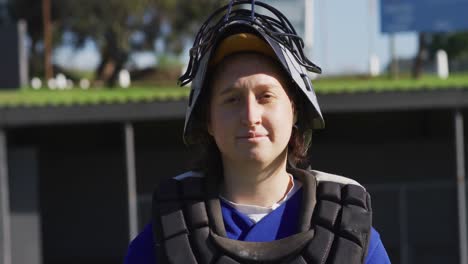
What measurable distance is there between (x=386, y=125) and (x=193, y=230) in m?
10.3

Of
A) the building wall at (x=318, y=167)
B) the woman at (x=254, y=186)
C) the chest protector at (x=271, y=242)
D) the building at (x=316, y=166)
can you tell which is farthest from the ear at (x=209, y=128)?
the building wall at (x=318, y=167)

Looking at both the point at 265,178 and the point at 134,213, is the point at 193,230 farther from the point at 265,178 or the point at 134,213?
the point at 134,213

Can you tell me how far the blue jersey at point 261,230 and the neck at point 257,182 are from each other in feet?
0.10

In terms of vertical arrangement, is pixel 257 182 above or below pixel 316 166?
above

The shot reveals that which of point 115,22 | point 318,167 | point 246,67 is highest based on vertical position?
point 115,22

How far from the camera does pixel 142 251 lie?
7.06 ft

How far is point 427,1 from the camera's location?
1271cm

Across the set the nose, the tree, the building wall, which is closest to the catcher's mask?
the nose

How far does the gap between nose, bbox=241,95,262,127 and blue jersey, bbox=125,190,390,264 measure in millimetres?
225

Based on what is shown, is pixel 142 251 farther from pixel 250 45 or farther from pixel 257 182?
pixel 250 45

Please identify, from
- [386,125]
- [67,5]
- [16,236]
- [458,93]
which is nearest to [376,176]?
[386,125]

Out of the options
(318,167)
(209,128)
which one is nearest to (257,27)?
(209,128)

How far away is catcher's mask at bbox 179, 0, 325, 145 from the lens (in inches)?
82.0

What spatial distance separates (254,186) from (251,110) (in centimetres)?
19
